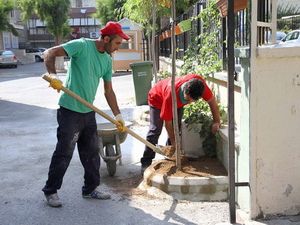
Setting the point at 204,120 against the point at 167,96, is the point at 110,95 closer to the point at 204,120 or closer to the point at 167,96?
the point at 167,96

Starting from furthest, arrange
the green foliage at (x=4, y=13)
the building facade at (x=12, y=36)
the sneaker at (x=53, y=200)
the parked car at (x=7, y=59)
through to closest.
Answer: the building facade at (x=12, y=36), the green foliage at (x=4, y=13), the parked car at (x=7, y=59), the sneaker at (x=53, y=200)

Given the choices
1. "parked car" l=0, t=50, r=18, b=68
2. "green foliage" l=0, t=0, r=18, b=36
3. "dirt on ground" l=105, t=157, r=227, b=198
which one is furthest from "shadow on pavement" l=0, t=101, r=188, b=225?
"green foliage" l=0, t=0, r=18, b=36

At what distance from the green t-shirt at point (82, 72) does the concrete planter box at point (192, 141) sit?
1.49 m

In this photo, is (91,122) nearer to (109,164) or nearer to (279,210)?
(109,164)

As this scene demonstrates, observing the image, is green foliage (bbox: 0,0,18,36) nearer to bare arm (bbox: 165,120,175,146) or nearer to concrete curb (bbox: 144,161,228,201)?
bare arm (bbox: 165,120,175,146)

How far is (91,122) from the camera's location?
4.74 meters

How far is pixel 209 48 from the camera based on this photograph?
265 inches

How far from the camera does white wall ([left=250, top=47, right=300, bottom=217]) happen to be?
3.88 meters

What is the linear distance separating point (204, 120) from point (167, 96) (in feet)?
2.18

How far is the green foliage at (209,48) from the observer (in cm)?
652

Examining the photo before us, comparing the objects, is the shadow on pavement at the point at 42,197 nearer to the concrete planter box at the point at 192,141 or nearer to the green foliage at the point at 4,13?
the concrete planter box at the point at 192,141

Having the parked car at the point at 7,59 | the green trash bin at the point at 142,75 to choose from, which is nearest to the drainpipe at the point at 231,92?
the green trash bin at the point at 142,75

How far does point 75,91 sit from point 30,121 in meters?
5.88

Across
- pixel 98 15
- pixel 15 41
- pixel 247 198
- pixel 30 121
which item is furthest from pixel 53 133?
pixel 15 41
